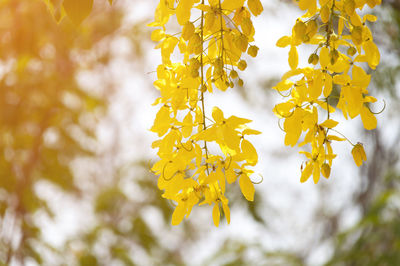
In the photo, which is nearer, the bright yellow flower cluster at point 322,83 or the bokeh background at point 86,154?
the bright yellow flower cluster at point 322,83

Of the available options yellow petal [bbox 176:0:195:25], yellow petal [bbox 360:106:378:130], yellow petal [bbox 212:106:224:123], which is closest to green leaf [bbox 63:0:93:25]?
yellow petal [bbox 176:0:195:25]

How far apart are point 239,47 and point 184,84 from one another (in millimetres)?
115

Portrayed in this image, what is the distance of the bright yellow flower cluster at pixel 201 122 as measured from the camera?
68cm

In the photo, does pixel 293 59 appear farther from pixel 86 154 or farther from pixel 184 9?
pixel 86 154

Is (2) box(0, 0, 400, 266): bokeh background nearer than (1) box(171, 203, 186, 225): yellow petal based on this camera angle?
No

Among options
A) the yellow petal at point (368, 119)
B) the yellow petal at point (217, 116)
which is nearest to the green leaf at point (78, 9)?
the yellow petal at point (217, 116)

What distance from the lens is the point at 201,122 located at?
28.6 inches

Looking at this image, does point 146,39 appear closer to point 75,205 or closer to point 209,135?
point 75,205

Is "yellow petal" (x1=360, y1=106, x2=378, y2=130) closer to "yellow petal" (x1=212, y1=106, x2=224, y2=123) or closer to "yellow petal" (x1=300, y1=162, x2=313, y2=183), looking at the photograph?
"yellow petal" (x1=300, y1=162, x2=313, y2=183)

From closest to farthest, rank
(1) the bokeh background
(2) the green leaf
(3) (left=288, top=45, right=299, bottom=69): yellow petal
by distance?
1. (2) the green leaf
2. (3) (left=288, top=45, right=299, bottom=69): yellow petal
3. (1) the bokeh background

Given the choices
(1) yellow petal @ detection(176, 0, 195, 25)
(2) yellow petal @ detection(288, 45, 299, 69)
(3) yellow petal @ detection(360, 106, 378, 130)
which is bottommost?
(3) yellow petal @ detection(360, 106, 378, 130)

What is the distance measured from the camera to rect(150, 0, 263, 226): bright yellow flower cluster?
683mm

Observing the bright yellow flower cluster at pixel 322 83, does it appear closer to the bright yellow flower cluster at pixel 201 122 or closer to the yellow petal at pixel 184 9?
the bright yellow flower cluster at pixel 201 122

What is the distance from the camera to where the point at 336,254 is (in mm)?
2781
